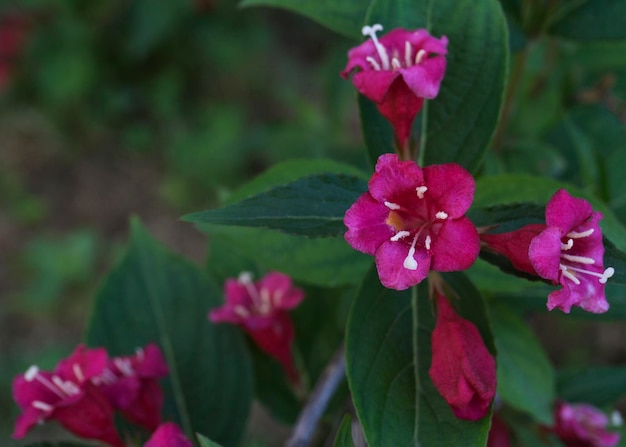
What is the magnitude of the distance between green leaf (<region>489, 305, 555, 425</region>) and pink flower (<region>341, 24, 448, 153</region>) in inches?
17.5

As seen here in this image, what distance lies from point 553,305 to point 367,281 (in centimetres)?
25

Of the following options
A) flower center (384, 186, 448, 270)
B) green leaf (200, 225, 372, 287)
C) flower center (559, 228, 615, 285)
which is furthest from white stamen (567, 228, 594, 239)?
green leaf (200, 225, 372, 287)

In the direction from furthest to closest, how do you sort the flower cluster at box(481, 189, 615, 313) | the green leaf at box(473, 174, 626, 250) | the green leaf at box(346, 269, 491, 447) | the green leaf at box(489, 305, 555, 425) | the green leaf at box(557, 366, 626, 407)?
the green leaf at box(557, 366, 626, 407), the green leaf at box(489, 305, 555, 425), the green leaf at box(473, 174, 626, 250), the green leaf at box(346, 269, 491, 447), the flower cluster at box(481, 189, 615, 313)

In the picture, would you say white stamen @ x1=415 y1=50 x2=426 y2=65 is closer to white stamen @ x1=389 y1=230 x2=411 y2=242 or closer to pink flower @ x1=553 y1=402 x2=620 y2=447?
white stamen @ x1=389 y1=230 x2=411 y2=242

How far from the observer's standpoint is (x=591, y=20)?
3.72 ft

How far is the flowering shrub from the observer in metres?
0.72

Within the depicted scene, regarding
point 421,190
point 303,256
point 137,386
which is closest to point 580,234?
point 421,190

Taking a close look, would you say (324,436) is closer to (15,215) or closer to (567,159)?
(567,159)

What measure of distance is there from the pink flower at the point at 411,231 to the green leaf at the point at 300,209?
0.14ft

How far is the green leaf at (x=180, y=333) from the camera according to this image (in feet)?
3.92

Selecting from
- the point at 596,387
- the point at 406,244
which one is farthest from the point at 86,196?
the point at 406,244

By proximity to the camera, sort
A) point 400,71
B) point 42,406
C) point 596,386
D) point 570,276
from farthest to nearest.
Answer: point 596,386 < point 42,406 < point 400,71 < point 570,276

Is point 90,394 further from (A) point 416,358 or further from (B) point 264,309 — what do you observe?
(A) point 416,358

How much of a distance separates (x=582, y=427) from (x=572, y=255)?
0.58 m
